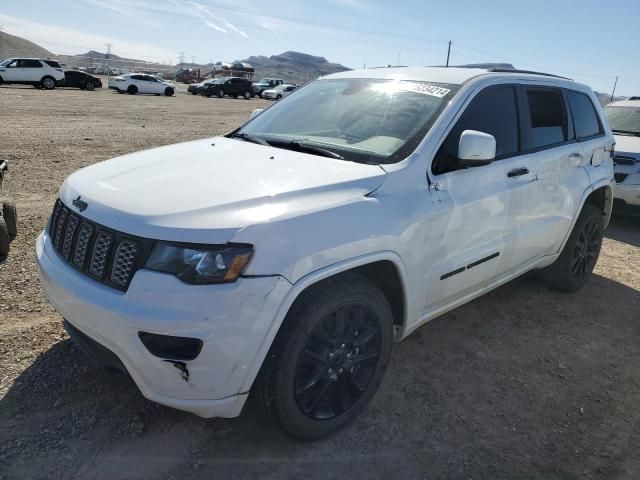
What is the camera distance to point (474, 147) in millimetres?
2928

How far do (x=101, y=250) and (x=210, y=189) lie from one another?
0.56 metres

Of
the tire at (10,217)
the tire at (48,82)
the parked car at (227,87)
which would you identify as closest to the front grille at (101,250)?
the tire at (10,217)

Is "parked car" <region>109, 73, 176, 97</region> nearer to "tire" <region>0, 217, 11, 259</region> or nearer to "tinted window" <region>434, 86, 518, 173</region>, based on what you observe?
"tire" <region>0, 217, 11, 259</region>

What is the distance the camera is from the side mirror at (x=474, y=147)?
2.93 meters

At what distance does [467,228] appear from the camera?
3166 millimetres

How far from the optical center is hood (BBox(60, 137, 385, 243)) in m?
2.23

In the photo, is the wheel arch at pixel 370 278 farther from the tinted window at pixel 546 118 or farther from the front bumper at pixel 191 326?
the tinted window at pixel 546 118

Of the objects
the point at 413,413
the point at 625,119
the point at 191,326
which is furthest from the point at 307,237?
the point at 625,119

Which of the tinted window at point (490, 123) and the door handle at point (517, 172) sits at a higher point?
the tinted window at point (490, 123)

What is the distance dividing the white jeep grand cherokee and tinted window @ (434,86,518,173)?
0.04ft

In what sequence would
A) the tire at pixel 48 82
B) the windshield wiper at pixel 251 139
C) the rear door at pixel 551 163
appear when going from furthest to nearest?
the tire at pixel 48 82
the rear door at pixel 551 163
the windshield wiper at pixel 251 139

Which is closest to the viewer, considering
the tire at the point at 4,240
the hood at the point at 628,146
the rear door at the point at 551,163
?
the rear door at the point at 551,163

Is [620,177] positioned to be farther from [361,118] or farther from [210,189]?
[210,189]

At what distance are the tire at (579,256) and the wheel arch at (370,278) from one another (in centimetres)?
239
